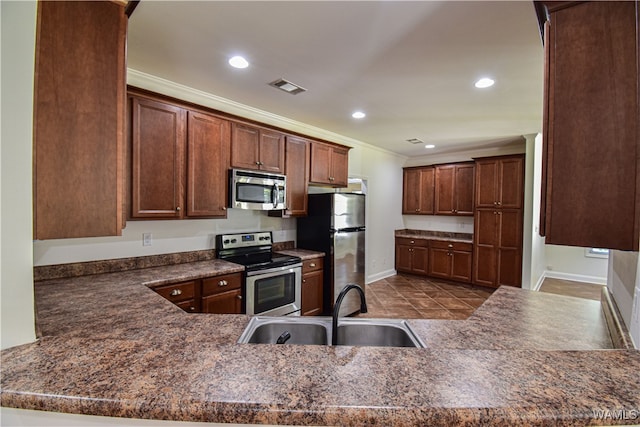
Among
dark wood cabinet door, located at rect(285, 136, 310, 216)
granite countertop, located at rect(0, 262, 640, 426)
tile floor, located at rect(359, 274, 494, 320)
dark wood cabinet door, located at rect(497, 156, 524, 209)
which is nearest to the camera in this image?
granite countertop, located at rect(0, 262, 640, 426)

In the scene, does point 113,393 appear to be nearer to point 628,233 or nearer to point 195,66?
point 628,233

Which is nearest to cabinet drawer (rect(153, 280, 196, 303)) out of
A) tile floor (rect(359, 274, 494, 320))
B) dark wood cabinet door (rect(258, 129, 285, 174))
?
dark wood cabinet door (rect(258, 129, 285, 174))

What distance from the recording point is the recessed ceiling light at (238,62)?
2260 mm

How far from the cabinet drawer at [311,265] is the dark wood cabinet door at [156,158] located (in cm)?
146

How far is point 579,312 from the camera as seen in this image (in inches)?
62.4

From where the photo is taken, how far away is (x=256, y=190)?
10.1 ft

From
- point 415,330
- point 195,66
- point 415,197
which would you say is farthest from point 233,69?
point 415,197

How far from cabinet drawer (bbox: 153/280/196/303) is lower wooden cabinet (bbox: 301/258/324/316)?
131 cm

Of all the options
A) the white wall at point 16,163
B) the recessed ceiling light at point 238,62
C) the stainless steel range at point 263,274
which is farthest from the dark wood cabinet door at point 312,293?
the white wall at point 16,163

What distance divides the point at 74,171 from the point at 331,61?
1.94 meters

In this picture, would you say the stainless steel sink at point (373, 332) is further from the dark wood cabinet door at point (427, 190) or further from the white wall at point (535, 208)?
the dark wood cabinet door at point (427, 190)

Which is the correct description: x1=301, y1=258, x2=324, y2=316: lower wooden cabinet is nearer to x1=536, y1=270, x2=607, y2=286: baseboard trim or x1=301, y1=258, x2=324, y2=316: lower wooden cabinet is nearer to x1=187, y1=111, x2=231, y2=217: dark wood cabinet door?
x1=187, y1=111, x2=231, y2=217: dark wood cabinet door

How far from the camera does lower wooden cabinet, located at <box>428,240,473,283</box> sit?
17.1ft

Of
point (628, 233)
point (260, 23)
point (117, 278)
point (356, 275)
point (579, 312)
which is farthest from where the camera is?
point (356, 275)
